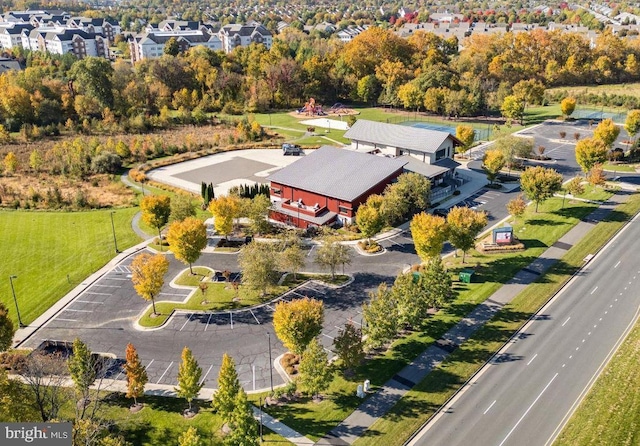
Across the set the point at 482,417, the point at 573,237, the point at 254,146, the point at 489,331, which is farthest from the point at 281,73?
the point at 482,417

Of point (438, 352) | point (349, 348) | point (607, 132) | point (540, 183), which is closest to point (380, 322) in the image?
point (349, 348)

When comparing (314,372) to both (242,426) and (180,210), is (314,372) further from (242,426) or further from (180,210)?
(180,210)

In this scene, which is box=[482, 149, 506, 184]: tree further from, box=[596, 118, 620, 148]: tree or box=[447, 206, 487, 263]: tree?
box=[447, 206, 487, 263]: tree

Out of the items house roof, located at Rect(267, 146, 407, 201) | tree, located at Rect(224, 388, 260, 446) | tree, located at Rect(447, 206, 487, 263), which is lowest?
tree, located at Rect(224, 388, 260, 446)

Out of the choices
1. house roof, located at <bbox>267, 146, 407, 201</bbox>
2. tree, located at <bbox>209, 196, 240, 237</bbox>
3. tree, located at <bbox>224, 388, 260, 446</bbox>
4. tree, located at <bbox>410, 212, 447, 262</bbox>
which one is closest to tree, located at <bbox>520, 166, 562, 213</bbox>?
house roof, located at <bbox>267, 146, 407, 201</bbox>

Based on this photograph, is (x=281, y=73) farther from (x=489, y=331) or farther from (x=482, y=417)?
(x=482, y=417)

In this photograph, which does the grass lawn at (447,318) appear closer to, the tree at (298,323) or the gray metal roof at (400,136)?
the tree at (298,323)
